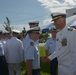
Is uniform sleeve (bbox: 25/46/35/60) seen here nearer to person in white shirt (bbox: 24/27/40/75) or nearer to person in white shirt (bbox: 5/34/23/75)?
person in white shirt (bbox: 24/27/40/75)

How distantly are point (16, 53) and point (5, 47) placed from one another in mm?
388

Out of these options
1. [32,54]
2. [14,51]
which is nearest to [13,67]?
[14,51]

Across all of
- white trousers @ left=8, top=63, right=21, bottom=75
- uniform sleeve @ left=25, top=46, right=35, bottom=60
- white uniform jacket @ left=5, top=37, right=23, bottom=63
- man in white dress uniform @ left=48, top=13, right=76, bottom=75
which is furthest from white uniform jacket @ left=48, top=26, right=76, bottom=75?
white trousers @ left=8, top=63, right=21, bottom=75

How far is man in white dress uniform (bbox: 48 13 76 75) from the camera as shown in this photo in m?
4.32

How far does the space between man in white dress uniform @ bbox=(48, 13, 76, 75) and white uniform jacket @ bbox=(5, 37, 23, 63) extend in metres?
3.01

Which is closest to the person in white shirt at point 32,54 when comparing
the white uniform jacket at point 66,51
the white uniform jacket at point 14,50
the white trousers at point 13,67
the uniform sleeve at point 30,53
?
the uniform sleeve at point 30,53

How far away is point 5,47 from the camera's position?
7.73 meters

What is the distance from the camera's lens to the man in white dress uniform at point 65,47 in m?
4.32

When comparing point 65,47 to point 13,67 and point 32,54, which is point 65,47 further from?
point 13,67

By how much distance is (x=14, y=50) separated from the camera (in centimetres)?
758

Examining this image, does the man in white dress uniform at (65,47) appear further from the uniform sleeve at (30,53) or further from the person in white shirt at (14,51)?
the person in white shirt at (14,51)

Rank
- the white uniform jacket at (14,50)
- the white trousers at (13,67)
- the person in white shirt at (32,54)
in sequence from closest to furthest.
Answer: the person in white shirt at (32,54) < the white uniform jacket at (14,50) < the white trousers at (13,67)

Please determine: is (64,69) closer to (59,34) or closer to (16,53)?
(59,34)

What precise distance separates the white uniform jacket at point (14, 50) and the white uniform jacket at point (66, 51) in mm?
3010
